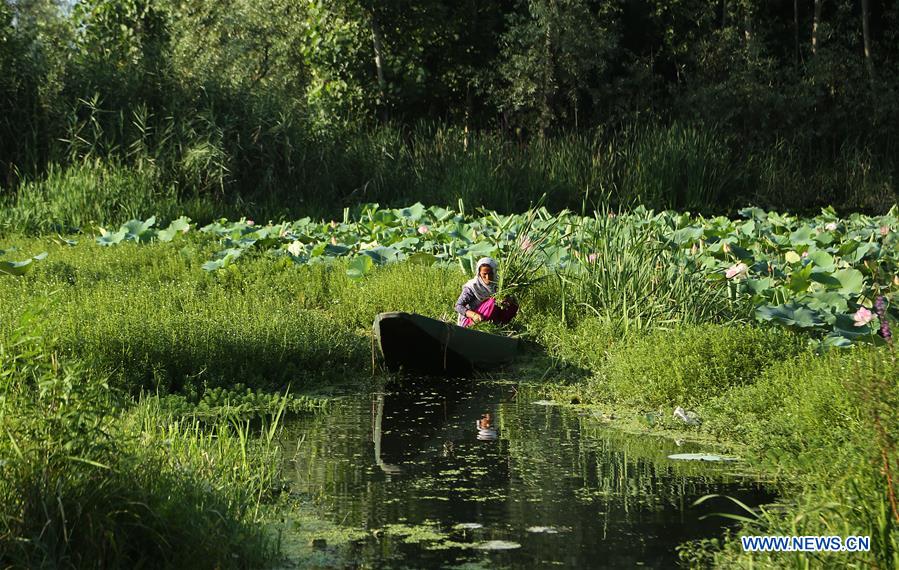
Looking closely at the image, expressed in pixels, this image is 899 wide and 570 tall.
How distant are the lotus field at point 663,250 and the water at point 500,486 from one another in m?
1.58

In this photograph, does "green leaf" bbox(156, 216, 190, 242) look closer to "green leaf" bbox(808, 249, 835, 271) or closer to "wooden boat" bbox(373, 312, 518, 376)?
"wooden boat" bbox(373, 312, 518, 376)

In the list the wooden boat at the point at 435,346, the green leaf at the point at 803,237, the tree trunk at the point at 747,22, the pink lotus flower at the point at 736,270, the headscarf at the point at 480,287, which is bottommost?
the wooden boat at the point at 435,346

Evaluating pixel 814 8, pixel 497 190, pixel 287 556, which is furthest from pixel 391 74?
pixel 287 556

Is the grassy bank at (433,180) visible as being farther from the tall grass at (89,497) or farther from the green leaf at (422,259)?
the tall grass at (89,497)

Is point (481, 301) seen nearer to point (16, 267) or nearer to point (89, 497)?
point (16, 267)

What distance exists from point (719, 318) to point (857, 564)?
4294mm

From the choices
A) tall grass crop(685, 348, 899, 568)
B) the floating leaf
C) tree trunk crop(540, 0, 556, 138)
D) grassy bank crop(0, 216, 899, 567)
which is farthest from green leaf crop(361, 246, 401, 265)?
tree trunk crop(540, 0, 556, 138)

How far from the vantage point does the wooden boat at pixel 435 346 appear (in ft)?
24.4

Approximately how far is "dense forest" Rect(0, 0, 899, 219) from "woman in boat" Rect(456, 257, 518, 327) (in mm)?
6701

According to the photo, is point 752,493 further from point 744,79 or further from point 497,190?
point 744,79

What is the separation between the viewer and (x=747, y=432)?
5777 millimetres

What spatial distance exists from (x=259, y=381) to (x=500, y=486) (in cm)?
253

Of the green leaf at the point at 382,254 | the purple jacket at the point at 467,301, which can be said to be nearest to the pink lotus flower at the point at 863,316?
the purple jacket at the point at 467,301

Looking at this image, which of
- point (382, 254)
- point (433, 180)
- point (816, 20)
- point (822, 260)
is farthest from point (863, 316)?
point (816, 20)
